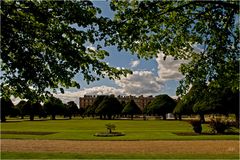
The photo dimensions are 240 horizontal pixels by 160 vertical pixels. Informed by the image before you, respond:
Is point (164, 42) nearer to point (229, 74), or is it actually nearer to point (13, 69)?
point (229, 74)

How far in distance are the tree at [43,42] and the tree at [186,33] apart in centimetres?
117

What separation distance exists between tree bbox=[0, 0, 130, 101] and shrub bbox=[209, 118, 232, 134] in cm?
3228

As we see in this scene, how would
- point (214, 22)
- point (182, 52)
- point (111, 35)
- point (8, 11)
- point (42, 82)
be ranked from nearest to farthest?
1. point (8, 11)
2. point (42, 82)
3. point (111, 35)
4. point (214, 22)
5. point (182, 52)

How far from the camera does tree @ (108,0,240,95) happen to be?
12531 mm

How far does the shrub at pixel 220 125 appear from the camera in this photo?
138ft

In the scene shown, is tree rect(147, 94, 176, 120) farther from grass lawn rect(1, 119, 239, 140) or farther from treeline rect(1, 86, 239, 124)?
grass lawn rect(1, 119, 239, 140)

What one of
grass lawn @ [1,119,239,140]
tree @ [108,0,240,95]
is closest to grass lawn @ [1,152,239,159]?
tree @ [108,0,240,95]

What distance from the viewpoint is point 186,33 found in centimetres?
1447

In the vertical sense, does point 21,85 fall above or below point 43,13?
below

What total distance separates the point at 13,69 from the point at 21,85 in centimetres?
59

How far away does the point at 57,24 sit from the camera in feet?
36.8

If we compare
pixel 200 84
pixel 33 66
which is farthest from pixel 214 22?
pixel 33 66

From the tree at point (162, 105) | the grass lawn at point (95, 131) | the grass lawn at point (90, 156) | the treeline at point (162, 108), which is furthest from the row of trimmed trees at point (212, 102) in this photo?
the tree at point (162, 105)

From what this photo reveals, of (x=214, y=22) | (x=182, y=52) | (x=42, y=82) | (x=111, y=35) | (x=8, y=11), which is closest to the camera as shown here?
(x=8, y=11)
